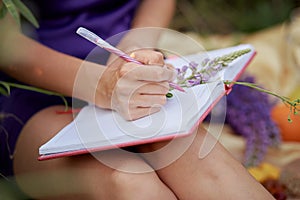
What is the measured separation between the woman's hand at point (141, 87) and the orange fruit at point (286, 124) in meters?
0.68

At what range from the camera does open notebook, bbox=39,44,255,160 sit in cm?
82

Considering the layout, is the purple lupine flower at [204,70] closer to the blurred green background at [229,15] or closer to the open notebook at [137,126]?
the open notebook at [137,126]

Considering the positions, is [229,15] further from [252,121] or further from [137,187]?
[137,187]

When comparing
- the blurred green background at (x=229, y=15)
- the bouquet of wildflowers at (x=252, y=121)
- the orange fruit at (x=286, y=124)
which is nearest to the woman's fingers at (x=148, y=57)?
the bouquet of wildflowers at (x=252, y=121)

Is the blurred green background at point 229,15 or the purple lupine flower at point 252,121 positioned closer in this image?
the purple lupine flower at point 252,121

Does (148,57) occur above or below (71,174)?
above

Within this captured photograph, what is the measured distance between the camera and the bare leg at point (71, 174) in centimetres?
86

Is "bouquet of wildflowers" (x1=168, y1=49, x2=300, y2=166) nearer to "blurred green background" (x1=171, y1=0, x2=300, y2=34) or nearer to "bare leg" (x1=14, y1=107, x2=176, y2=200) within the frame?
"bare leg" (x1=14, y1=107, x2=176, y2=200)

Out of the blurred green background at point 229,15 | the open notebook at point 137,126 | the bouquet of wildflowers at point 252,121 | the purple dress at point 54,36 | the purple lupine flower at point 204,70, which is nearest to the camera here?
the open notebook at point 137,126

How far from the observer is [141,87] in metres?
0.88

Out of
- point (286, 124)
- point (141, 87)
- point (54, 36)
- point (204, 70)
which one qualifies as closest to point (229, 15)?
point (286, 124)

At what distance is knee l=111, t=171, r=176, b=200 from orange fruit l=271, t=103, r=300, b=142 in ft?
2.29

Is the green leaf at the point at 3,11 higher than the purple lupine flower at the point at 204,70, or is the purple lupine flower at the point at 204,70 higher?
the green leaf at the point at 3,11

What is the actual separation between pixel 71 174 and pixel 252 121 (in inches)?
26.0
